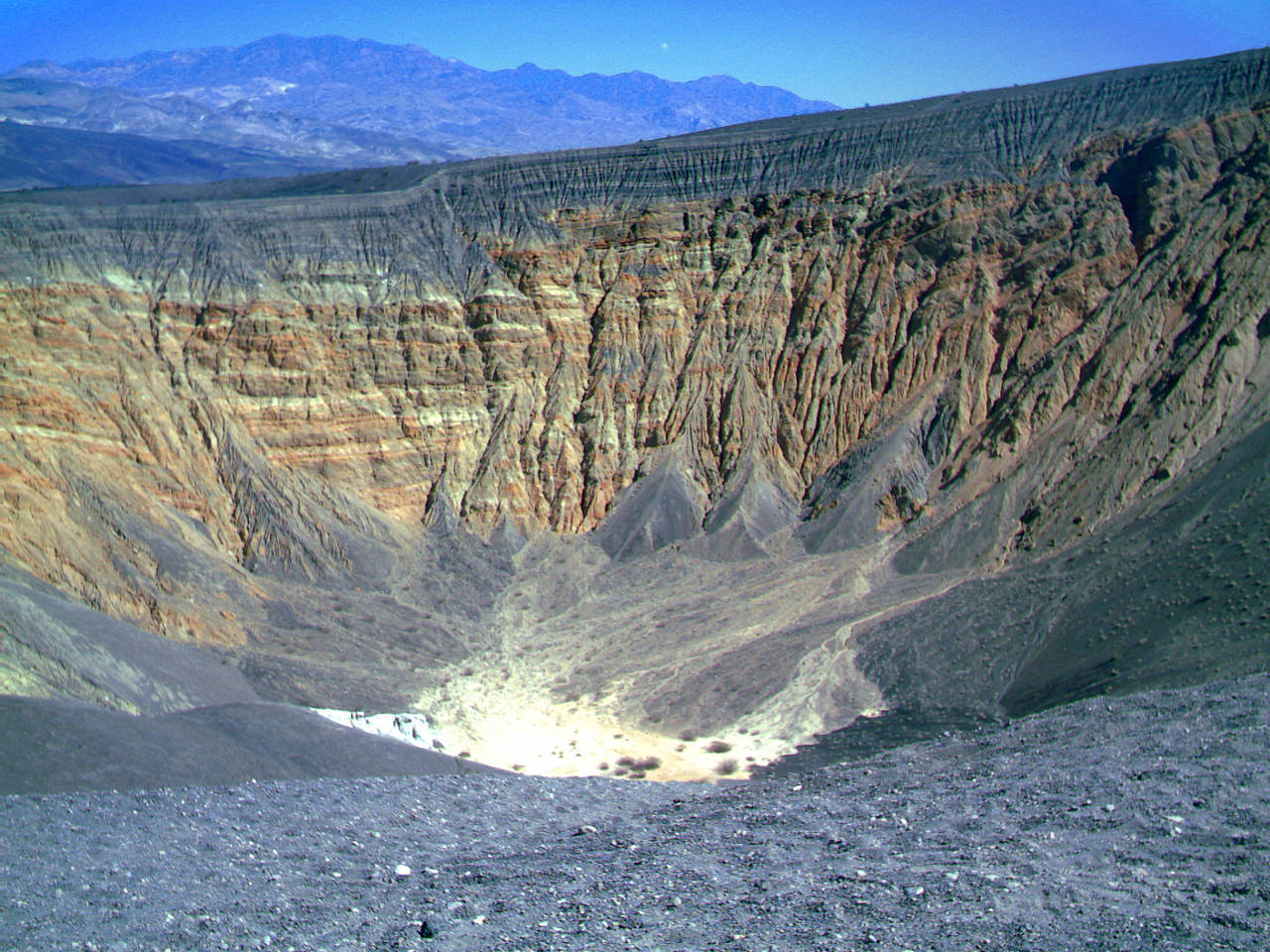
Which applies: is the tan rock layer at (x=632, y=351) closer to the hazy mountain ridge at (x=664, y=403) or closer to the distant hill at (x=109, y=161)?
the hazy mountain ridge at (x=664, y=403)

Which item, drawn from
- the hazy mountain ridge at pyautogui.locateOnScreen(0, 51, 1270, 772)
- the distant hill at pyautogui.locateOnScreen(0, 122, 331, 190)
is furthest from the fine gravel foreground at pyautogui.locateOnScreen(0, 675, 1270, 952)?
the distant hill at pyautogui.locateOnScreen(0, 122, 331, 190)

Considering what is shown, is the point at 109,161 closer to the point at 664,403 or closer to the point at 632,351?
the point at 632,351

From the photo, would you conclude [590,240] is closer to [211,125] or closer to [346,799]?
[346,799]

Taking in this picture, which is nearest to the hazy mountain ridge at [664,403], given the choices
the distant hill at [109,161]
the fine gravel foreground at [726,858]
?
the fine gravel foreground at [726,858]

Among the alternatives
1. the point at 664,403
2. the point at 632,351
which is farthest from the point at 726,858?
the point at 632,351

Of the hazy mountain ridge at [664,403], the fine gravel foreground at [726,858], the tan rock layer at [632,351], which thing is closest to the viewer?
the fine gravel foreground at [726,858]

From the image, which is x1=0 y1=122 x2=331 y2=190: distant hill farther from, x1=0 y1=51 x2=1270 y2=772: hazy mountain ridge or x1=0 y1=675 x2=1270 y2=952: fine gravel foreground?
x1=0 y1=675 x2=1270 y2=952: fine gravel foreground
